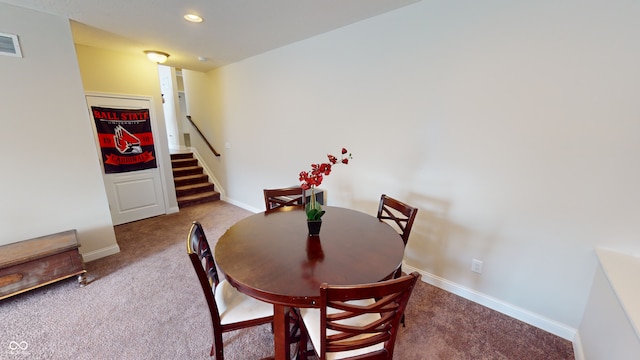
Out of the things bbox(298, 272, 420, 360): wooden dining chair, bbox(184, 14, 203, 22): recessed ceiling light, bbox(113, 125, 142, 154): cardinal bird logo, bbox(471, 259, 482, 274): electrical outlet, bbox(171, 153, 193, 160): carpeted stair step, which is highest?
bbox(184, 14, 203, 22): recessed ceiling light

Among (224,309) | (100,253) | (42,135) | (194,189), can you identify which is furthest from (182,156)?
(224,309)

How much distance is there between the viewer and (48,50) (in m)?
2.21

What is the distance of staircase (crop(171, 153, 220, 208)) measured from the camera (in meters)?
4.59

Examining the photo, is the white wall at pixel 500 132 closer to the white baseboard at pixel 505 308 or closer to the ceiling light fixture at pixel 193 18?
the white baseboard at pixel 505 308

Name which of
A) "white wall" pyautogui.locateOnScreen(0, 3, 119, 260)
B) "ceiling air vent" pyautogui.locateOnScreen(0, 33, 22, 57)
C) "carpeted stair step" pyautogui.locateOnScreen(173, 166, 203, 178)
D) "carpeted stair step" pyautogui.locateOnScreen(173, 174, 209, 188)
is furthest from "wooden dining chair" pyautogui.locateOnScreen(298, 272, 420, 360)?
"carpeted stair step" pyautogui.locateOnScreen(173, 166, 203, 178)

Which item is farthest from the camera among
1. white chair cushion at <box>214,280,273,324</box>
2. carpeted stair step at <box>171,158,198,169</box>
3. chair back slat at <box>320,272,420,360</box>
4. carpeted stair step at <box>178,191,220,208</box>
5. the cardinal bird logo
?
carpeted stair step at <box>171,158,198,169</box>

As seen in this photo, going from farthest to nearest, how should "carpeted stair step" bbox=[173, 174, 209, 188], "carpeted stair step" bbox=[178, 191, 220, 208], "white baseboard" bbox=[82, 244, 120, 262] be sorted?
"carpeted stair step" bbox=[173, 174, 209, 188], "carpeted stair step" bbox=[178, 191, 220, 208], "white baseboard" bbox=[82, 244, 120, 262]

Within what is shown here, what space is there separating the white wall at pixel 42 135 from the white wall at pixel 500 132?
2439 mm

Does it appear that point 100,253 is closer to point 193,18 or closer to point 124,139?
point 124,139

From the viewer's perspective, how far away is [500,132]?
176cm

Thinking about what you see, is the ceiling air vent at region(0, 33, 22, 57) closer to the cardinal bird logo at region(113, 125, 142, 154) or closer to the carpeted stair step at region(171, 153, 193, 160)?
the cardinal bird logo at region(113, 125, 142, 154)

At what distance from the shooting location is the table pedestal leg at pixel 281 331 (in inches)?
46.9

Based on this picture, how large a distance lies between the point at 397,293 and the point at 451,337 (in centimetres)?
116

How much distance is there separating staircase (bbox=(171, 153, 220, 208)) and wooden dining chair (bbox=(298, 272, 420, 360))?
410cm
